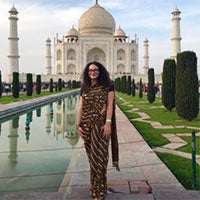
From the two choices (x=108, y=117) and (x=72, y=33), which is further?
(x=72, y=33)

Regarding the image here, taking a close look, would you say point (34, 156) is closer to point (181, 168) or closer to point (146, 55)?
point (181, 168)

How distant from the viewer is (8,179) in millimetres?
2910

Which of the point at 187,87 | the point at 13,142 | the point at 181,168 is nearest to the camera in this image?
the point at 181,168

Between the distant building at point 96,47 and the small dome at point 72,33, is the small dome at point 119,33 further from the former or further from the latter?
the small dome at point 72,33

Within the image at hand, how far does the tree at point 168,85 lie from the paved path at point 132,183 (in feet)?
15.9

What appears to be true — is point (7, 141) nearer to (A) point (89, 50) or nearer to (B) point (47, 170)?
(B) point (47, 170)

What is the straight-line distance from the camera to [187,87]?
6512mm

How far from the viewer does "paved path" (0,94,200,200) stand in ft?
6.91

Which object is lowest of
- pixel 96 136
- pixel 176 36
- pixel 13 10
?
pixel 96 136

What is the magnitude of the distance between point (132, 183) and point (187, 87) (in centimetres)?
446

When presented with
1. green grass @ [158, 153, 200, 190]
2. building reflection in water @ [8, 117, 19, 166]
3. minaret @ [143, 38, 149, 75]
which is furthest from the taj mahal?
green grass @ [158, 153, 200, 190]

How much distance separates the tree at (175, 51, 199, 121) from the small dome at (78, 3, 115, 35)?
32.0m

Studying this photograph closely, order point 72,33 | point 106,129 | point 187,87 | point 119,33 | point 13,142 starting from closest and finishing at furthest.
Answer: point 106,129
point 13,142
point 187,87
point 72,33
point 119,33

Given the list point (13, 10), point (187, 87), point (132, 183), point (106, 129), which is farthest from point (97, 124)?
point (13, 10)
